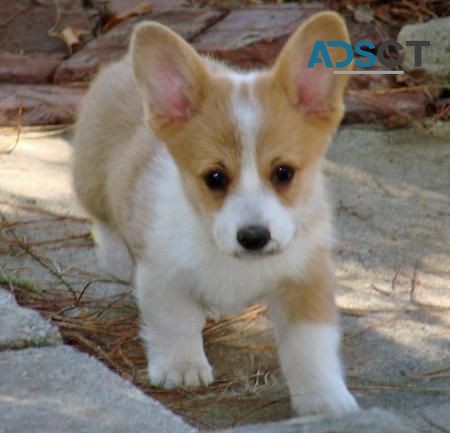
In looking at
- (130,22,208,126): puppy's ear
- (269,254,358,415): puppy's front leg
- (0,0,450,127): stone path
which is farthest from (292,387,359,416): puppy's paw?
(0,0,450,127): stone path

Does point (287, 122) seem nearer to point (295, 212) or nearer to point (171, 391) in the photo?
point (295, 212)

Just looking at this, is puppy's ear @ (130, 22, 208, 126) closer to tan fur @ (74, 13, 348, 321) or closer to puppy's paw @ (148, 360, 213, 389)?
tan fur @ (74, 13, 348, 321)

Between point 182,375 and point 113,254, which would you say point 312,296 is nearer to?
point 182,375

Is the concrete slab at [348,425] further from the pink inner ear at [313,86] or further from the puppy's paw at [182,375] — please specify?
the pink inner ear at [313,86]

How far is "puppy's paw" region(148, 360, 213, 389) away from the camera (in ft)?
11.6

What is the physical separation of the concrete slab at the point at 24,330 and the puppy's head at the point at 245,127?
26.7 inches

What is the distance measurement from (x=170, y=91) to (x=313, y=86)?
473 mm

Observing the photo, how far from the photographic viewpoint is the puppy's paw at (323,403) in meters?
3.28

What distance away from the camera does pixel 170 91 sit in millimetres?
3484

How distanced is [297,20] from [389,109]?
957 millimetres

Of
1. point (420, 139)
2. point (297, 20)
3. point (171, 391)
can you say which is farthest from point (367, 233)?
point (297, 20)

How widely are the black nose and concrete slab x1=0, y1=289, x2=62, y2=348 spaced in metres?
0.87

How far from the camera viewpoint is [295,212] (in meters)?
3.38

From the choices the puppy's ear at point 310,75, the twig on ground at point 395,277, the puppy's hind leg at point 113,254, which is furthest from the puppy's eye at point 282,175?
the puppy's hind leg at point 113,254
